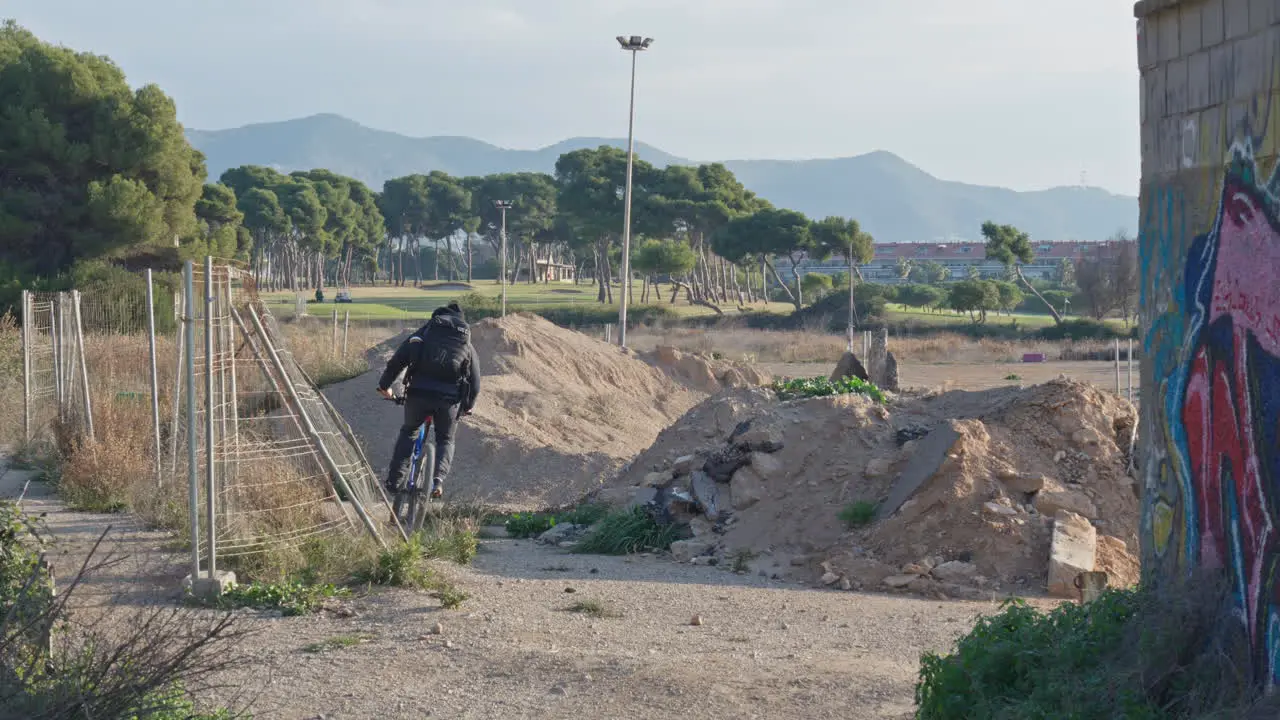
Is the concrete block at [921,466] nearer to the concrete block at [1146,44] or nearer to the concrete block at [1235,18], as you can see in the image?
the concrete block at [1146,44]

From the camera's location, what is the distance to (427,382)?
9.03 m

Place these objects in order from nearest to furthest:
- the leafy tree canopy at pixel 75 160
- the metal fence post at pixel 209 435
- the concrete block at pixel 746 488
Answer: the metal fence post at pixel 209 435 < the concrete block at pixel 746 488 < the leafy tree canopy at pixel 75 160

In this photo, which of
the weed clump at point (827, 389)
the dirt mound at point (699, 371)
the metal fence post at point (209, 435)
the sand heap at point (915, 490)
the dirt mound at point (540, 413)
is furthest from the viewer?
the dirt mound at point (699, 371)

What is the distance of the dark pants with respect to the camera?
29.8ft

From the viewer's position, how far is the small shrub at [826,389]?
13344 millimetres

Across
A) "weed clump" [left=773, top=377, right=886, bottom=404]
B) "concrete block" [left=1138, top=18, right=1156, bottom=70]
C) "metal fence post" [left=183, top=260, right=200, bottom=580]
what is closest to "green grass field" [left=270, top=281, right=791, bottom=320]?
"weed clump" [left=773, top=377, right=886, bottom=404]

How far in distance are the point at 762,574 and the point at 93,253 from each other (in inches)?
1049

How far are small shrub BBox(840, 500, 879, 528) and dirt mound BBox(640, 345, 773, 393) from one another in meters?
15.5

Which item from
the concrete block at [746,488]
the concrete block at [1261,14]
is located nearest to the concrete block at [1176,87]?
the concrete block at [1261,14]

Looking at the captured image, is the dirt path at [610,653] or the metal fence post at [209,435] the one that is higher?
the metal fence post at [209,435]

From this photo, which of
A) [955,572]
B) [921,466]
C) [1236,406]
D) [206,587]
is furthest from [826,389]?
[1236,406]

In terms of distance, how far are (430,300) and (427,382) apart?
219ft

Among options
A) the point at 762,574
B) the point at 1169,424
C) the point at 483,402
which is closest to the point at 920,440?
the point at 762,574

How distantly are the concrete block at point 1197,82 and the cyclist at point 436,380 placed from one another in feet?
17.1
